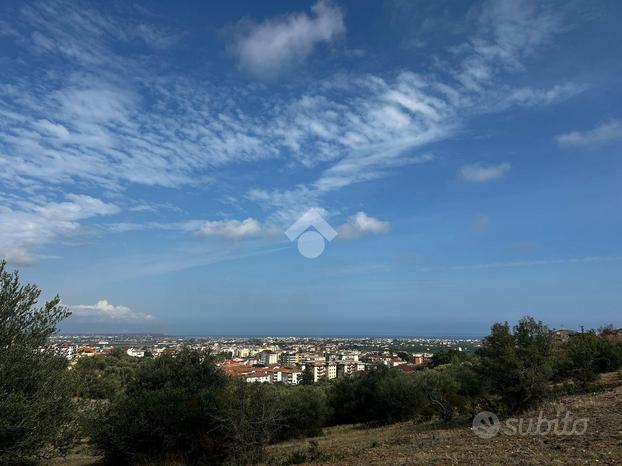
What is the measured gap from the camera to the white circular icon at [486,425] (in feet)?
44.4

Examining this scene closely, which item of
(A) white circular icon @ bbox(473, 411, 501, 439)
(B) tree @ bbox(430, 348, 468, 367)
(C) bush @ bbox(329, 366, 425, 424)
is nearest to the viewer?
(A) white circular icon @ bbox(473, 411, 501, 439)

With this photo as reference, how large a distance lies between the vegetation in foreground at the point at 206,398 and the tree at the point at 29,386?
24 mm

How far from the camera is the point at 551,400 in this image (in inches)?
691

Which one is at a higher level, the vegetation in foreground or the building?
the vegetation in foreground

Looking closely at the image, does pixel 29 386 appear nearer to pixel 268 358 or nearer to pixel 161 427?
pixel 161 427

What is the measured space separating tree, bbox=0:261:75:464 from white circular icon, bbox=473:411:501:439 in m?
11.2

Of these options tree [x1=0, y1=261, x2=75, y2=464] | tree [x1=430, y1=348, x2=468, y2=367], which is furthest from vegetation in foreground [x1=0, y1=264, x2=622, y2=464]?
tree [x1=430, y1=348, x2=468, y2=367]

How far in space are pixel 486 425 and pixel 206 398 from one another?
9.95m

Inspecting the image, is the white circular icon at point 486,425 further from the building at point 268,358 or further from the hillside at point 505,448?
the building at point 268,358

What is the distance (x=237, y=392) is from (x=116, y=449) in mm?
5851

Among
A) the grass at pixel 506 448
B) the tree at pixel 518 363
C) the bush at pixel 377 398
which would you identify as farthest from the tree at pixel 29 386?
the bush at pixel 377 398

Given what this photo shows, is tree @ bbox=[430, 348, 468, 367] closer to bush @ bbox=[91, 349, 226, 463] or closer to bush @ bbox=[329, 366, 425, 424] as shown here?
bush @ bbox=[329, 366, 425, 424]

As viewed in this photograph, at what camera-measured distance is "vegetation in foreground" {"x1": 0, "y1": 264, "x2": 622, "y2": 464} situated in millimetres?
10461

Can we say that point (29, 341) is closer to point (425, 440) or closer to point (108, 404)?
point (108, 404)
